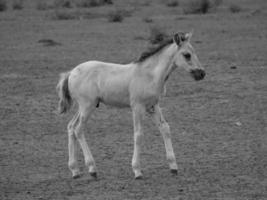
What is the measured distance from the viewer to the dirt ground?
8.74 m

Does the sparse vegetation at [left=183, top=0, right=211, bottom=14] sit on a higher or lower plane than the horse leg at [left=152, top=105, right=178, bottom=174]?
lower

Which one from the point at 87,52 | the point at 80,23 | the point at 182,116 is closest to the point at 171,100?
the point at 182,116

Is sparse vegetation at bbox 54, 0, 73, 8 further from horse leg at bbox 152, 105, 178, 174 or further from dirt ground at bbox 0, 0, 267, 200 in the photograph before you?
horse leg at bbox 152, 105, 178, 174

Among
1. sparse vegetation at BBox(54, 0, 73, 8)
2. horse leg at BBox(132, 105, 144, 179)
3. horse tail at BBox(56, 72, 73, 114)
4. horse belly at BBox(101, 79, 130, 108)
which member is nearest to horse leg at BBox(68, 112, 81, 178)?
horse tail at BBox(56, 72, 73, 114)

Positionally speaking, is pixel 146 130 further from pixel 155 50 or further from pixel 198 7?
pixel 198 7

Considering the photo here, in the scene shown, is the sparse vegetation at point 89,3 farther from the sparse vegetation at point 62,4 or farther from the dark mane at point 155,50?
the dark mane at point 155,50

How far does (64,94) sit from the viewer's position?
963 cm

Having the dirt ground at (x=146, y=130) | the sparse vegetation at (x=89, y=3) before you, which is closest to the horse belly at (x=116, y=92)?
the dirt ground at (x=146, y=130)

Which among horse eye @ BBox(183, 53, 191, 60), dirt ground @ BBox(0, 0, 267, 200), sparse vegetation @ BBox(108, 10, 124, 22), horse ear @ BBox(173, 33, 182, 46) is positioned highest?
horse ear @ BBox(173, 33, 182, 46)

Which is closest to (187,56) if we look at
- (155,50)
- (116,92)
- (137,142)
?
(155,50)

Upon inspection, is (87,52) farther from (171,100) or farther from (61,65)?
(171,100)

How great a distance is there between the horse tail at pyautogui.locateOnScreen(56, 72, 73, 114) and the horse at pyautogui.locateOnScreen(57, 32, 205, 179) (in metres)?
0.10

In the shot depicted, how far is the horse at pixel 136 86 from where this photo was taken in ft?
29.9

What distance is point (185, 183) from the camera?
882cm
